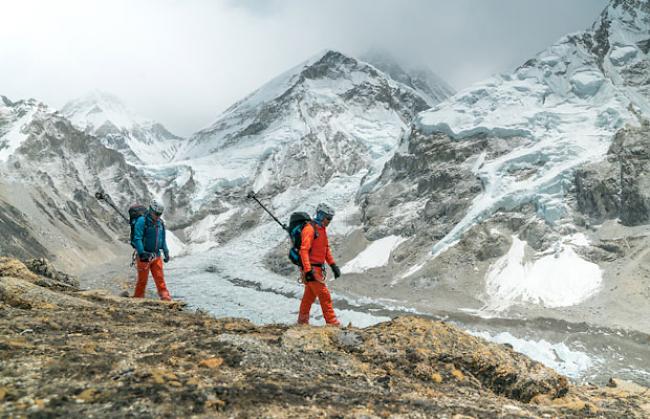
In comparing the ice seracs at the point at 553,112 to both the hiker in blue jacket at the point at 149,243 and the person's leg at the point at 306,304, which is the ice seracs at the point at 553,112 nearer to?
the hiker in blue jacket at the point at 149,243

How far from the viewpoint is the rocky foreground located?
4.70m

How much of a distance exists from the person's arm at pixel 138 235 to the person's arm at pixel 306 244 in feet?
16.2

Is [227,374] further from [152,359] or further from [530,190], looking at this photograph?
[530,190]

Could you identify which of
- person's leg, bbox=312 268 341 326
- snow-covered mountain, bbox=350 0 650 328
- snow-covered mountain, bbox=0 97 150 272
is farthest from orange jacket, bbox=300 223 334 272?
snow-covered mountain, bbox=0 97 150 272

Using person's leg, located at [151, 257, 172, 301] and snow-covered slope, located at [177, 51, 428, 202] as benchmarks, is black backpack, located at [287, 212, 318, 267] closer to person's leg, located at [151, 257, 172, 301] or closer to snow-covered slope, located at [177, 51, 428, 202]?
person's leg, located at [151, 257, 172, 301]

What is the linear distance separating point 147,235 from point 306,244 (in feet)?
17.3

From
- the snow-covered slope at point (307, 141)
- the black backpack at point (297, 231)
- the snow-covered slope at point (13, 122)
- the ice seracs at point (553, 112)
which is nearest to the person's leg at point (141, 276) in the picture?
the black backpack at point (297, 231)

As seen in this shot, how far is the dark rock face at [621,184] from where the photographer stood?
61625 mm

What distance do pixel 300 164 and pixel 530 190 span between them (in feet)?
321

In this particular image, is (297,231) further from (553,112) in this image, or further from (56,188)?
(56,188)

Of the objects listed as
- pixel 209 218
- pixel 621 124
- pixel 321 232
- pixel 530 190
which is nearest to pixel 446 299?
pixel 530 190

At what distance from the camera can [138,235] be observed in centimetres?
1290

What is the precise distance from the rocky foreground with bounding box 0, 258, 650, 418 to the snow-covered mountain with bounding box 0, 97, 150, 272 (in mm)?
73655

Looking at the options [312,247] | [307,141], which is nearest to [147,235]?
[312,247]
